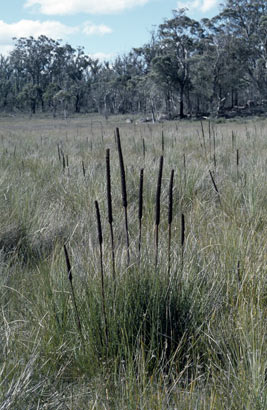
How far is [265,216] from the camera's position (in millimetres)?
3670

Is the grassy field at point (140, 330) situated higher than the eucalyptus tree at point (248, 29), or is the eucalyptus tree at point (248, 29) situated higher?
the eucalyptus tree at point (248, 29)

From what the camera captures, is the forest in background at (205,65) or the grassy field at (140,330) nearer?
the grassy field at (140,330)

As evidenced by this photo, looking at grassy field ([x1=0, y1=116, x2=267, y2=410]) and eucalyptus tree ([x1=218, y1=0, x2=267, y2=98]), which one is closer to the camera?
grassy field ([x1=0, y1=116, x2=267, y2=410])

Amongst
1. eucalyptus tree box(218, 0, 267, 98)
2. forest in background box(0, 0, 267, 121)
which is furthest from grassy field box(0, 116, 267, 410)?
eucalyptus tree box(218, 0, 267, 98)

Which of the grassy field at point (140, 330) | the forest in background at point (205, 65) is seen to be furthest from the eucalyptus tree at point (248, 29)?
the grassy field at point (140, 330)

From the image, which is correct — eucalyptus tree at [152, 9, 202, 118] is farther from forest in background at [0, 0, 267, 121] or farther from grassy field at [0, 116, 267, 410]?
grassy field at [0, 116, 267, 410]

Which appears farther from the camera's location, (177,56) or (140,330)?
(177,56)

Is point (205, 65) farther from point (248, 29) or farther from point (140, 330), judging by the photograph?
point (140, 330)

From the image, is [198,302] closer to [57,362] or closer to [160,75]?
[57,362]

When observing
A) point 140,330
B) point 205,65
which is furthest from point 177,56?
point 140,330

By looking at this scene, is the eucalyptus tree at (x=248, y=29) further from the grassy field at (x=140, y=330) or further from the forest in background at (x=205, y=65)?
the grassy field at (x=140, y=330)

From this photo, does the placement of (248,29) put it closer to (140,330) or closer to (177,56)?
(177,56)

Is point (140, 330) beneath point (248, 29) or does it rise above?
beneath

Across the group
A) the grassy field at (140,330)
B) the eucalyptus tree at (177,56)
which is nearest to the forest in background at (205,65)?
the eucalyptus tree at (177,56)
